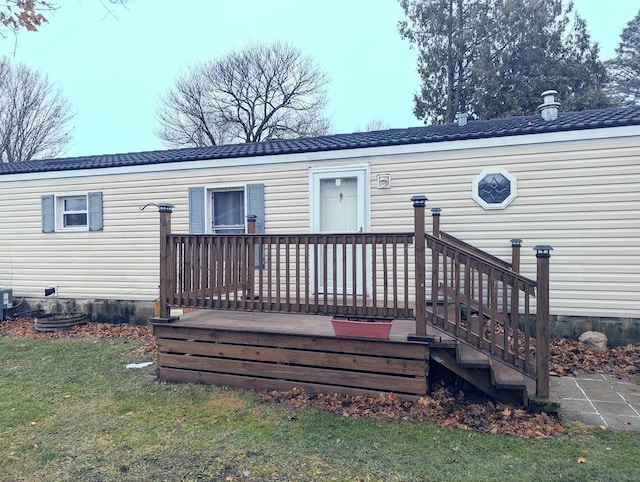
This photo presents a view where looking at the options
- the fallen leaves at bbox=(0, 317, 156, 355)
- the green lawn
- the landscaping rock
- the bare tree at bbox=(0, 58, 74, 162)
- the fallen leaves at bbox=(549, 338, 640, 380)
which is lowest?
the fallen leaves at bbox=(0, 317, 156, 355)

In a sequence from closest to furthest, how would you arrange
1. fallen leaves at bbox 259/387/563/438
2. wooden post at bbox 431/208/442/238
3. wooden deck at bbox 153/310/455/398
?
fallen leaves at bbox 259/387/563/438, wooden deck at bbox 153/310/455/398, wooden post at bbox 431/208/442/238

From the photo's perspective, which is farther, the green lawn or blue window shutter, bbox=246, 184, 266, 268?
blue window shutter, bbox=246, 184, 266, 268

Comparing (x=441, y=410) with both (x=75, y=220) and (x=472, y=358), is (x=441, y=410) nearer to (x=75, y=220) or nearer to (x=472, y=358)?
(x=472, y=358)

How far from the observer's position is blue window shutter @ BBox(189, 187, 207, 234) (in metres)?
7.15

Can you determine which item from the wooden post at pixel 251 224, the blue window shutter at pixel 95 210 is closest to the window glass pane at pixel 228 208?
the wooden post at pixel 251 224

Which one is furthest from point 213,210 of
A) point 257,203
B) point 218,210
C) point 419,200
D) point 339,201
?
point 419,200

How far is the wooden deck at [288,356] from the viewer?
384 centimetres

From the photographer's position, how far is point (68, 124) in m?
21.8

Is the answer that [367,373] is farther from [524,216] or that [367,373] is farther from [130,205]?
[130,205]

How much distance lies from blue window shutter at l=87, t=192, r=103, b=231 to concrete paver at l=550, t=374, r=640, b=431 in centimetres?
724

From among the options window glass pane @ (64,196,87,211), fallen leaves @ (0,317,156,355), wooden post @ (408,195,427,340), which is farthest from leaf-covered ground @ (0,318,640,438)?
window glass pane @ (64,196,87,211)

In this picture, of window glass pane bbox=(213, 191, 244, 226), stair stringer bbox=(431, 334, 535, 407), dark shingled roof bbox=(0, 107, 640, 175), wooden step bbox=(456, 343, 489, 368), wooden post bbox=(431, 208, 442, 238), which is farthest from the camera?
window glass pane bbox=(213, 191, 244, 226)

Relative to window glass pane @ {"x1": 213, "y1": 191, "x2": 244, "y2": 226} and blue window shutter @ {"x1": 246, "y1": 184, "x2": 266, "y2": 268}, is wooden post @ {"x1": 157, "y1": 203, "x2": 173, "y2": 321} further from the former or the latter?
window glass pane @ {"x1": 213, "y1": 191, "x2": 244, "y2": 226}

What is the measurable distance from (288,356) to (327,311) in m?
0.57
